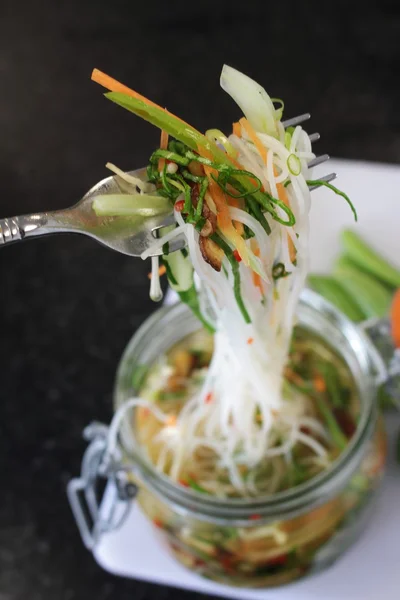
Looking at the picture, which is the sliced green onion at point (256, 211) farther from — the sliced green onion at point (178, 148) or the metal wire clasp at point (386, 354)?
the metal wire clasp at point (386, 354)

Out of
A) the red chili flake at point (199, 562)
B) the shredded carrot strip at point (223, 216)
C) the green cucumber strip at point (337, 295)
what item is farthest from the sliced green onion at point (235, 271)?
the green cucumber strip at point (337, 295)

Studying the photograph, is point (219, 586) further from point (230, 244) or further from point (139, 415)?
point (230, 244)

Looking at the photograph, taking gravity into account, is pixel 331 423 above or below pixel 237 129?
below

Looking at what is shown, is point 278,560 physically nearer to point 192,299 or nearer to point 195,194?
point 192,299

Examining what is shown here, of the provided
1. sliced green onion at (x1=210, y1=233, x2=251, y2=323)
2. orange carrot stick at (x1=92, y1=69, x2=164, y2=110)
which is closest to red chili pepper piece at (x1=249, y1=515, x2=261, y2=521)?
sliced green onion at (x1=210, y1=233, x2=251, y2=323)

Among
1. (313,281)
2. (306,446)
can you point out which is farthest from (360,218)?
(306,446)

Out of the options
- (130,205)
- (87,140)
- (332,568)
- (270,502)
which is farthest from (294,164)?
(87,140)
